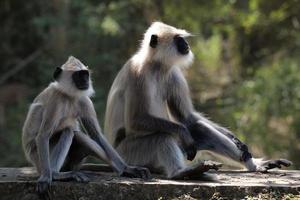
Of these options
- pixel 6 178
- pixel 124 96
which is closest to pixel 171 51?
pixel 124 96

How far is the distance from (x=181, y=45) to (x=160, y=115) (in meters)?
0.69

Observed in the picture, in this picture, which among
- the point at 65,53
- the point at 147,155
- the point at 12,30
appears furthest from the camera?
the point at 12,30

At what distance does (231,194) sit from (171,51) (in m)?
1.88

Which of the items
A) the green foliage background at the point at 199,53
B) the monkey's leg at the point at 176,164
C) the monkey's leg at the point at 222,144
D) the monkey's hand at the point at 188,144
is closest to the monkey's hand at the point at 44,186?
the monkey's leg at the point at 176,164

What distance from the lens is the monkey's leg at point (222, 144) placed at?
6.67m

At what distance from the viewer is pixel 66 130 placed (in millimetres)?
5820

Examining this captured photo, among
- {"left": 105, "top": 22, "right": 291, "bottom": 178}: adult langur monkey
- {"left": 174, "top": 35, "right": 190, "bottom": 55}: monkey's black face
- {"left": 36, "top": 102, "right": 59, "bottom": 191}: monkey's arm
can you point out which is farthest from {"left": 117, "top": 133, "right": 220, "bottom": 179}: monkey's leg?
{"left": 36, "top": 102, "right": 59, "bottom": 191}: monkey's arm

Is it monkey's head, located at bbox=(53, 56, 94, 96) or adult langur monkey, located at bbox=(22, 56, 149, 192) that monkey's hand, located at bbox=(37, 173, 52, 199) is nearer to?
adult langur monkey, located at bbox=(22, 56, 149, 192)

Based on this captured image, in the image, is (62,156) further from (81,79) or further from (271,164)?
(271,164)

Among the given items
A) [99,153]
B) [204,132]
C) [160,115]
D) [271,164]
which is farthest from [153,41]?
[271,164]

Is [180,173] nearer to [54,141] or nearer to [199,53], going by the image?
[54,141]

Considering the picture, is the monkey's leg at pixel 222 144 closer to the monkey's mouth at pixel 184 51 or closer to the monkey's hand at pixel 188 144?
the monkey's hand at pixel 188 144

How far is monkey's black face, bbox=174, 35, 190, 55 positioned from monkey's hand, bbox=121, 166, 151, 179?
4.74 feet

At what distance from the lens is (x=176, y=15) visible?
1431cm
